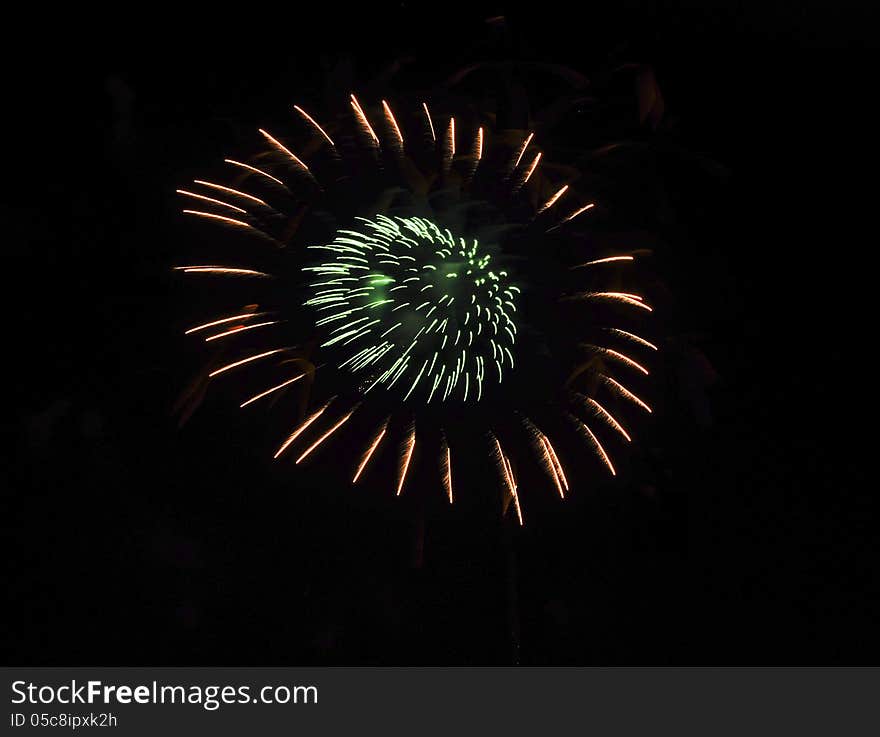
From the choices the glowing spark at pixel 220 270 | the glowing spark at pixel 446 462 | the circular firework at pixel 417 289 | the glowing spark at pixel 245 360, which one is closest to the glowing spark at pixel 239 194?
the circular firework at pixel 417 289

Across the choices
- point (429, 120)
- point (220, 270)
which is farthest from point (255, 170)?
point (429, 120)

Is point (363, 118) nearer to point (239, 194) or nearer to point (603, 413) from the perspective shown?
point (239, 194)

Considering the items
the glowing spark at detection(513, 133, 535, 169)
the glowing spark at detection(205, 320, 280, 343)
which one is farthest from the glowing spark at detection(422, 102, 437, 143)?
the glowing spark at detection(205, 320, 280, 343)

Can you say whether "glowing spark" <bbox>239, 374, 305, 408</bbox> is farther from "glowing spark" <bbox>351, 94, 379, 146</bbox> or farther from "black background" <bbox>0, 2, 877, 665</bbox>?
"glowing spark" <bbox>351, 94, 379, 146</bbox>

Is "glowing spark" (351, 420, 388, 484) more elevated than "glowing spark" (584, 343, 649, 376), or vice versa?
"glowing spark" (584, 343, 649, 376)

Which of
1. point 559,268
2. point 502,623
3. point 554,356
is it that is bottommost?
point 502,623

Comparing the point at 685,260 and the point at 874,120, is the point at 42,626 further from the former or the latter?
the point at 874,120

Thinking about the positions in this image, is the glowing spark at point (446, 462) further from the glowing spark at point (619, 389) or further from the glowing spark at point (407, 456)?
the glowing spark at point (619, 389)

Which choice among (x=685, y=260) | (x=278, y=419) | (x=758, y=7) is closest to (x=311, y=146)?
(x=278, y=419)
